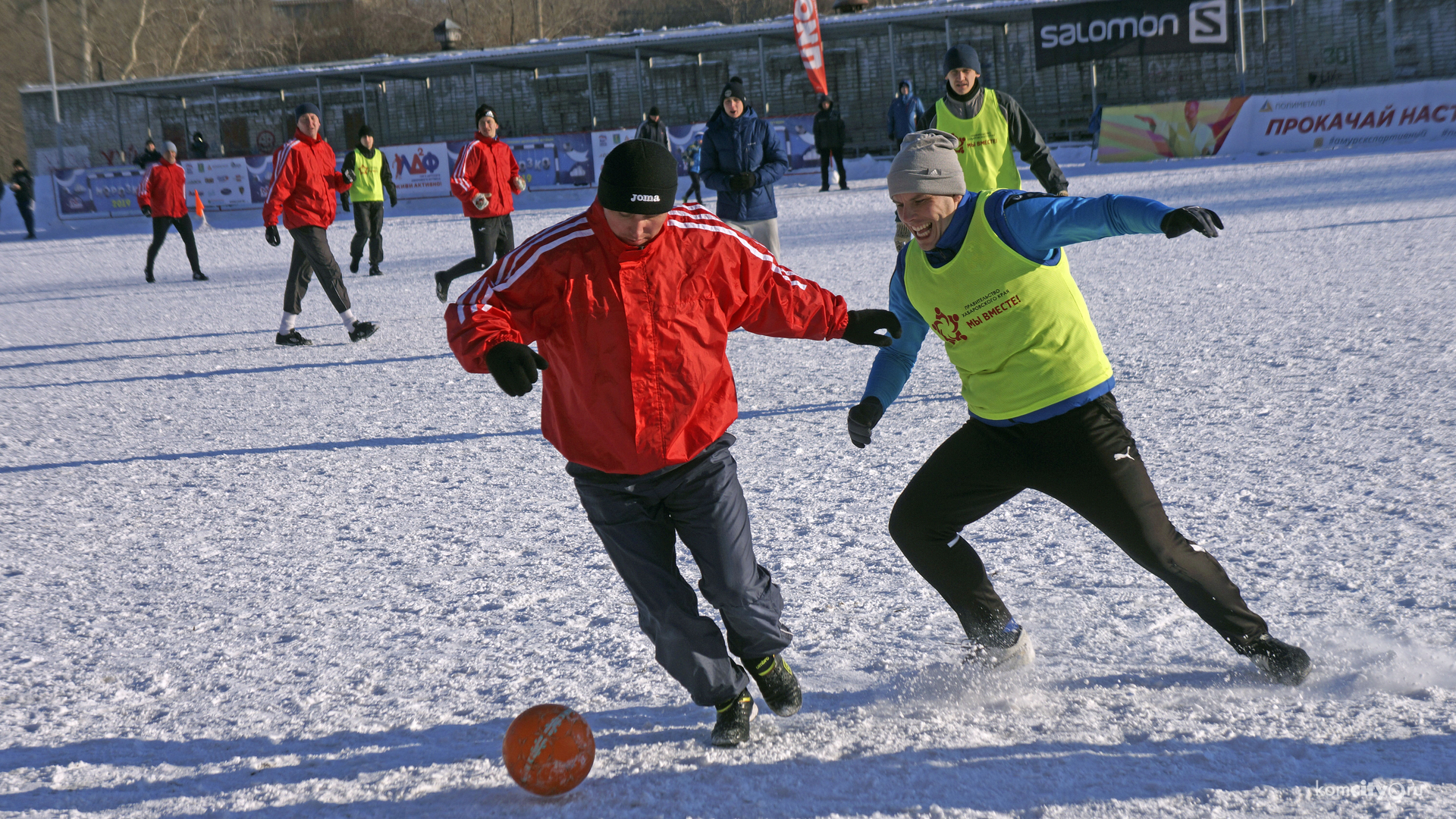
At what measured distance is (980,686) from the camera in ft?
9.40

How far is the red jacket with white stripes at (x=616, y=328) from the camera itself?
2486mm

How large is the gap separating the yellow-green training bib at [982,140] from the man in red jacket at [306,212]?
477cm

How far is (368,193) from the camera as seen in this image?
12.6 m

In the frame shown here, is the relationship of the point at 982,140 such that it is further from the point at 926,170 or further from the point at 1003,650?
the point at 1003,650

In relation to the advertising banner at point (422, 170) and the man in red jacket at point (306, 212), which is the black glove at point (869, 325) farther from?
the advertising banner at point (422, 170)

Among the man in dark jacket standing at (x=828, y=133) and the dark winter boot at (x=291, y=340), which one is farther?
the man in dark jacket standing at (x=828, y=133)

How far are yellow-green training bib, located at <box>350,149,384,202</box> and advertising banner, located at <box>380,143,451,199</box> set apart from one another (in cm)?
Answer: 1189

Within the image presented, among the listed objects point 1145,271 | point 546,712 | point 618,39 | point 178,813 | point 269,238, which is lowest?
point 178,813

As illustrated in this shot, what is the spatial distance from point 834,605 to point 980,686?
0.67 metres

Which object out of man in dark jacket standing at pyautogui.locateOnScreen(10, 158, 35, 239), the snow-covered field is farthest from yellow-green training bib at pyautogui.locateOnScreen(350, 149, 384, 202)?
man in dark jacket standing at pyautogui.locateOnScreen(10, 158, 35, 239)

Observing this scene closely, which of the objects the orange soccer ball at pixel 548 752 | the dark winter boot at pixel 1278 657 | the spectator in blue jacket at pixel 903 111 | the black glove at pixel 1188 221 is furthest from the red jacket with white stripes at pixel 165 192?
the dark winter boot at pixel 1278 657

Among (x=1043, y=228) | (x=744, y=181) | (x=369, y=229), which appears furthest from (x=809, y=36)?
(x=1043, y=228)

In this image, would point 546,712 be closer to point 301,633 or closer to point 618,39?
point 301,633

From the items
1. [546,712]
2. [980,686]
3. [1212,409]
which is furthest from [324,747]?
[1212,409]
